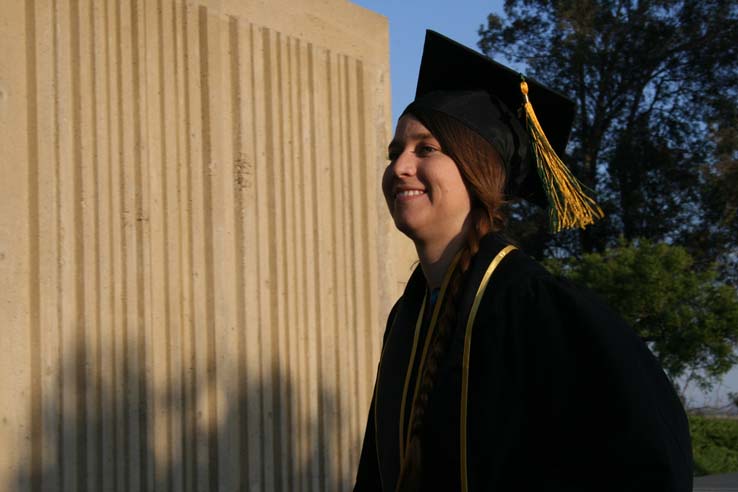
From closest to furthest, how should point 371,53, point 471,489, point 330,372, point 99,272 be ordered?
point 471,489 → point 99,272 → point 330,372 → point 371,53

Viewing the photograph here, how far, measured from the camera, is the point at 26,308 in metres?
4.26

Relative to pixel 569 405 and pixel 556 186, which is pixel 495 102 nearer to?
pixel 556 186

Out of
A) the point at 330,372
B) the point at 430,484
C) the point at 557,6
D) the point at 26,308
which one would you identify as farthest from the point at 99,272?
the point at 557,6

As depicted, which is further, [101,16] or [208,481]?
[208,481]

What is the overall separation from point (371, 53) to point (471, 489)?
4639mm

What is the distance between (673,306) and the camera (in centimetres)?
1619

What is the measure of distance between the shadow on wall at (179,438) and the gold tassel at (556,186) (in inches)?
100

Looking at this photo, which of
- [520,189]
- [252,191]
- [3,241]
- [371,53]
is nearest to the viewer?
[520,189]

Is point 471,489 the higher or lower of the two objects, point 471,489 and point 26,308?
the lower

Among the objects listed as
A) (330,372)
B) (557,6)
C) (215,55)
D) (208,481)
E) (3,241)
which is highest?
(557,6)

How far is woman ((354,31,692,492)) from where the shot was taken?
6.20ft

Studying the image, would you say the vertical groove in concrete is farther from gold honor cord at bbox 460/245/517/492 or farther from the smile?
gold honor cord at bbox 460/245/517/492

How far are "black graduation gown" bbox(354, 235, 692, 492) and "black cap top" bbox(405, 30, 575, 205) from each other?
0.42m

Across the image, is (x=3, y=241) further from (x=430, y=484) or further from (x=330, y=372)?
(x=430, y=484)
